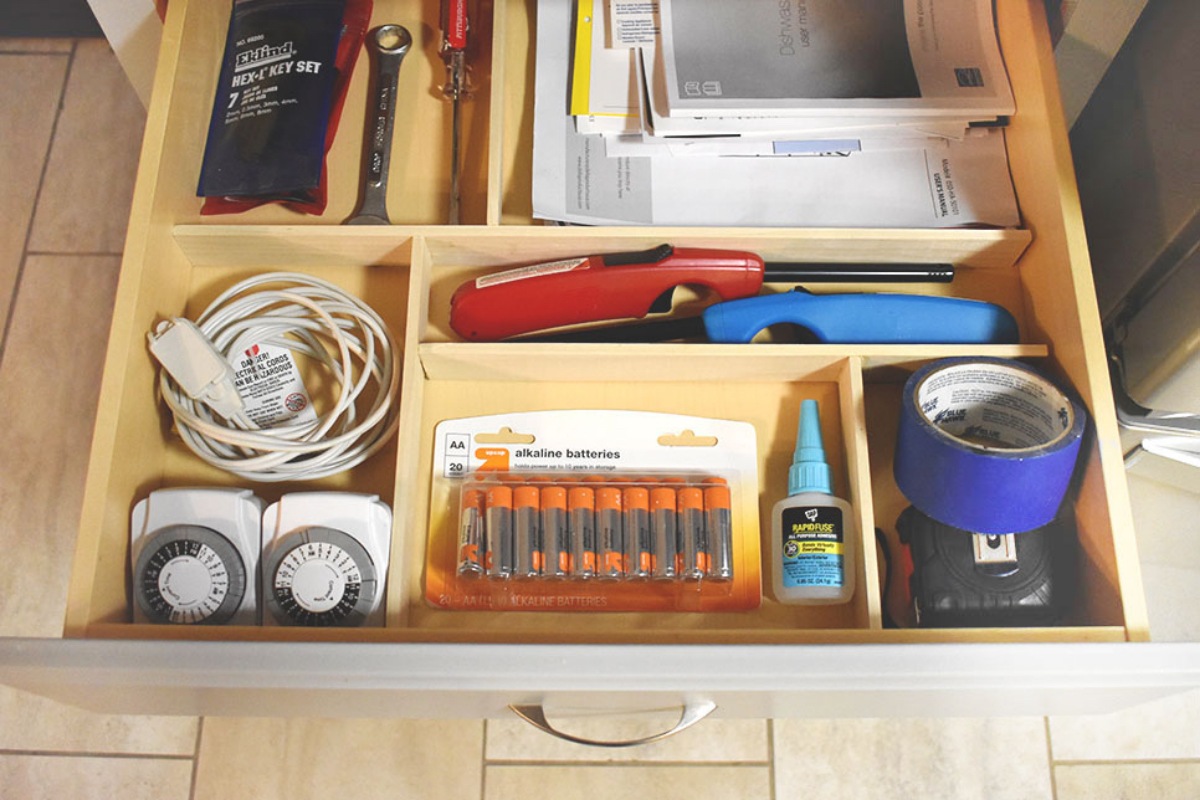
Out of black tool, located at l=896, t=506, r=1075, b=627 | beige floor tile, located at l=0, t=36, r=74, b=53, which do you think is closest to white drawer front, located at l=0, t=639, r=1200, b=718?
black tool, located at l=896, t=506, r=1075, b=627

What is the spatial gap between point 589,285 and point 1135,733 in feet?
2.41

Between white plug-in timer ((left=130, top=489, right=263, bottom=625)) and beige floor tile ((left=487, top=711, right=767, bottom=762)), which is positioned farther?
beige floor tile ((left=487, top=711, right=767, bottom=762))

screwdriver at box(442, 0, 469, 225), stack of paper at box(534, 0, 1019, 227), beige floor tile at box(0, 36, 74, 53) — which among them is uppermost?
beige floor tile at box(0, 36, 74, 53)

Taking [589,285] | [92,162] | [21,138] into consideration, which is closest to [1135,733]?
[589,285]

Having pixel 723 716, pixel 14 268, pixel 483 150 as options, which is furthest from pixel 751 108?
pixel 14 268

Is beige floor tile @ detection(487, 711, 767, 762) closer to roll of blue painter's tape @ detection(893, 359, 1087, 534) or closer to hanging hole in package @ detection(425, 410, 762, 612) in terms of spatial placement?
hanging hole in package @ detection(425, 410, 762, 612)

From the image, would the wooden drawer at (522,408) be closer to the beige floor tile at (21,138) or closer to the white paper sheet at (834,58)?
the white paper sheet at (834,58)

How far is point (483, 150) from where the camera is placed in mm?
928

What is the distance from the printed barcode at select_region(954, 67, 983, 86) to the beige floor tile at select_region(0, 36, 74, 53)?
111cm

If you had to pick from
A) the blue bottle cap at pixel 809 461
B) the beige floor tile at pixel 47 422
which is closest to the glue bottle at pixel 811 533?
the blue bottle cap at pixel 809 461

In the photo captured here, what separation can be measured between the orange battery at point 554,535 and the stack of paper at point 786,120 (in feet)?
0.81

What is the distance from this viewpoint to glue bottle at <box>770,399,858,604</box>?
76 cm

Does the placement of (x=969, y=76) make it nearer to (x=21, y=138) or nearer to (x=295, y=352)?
(x=295, y=352)

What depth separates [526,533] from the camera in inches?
30.3
